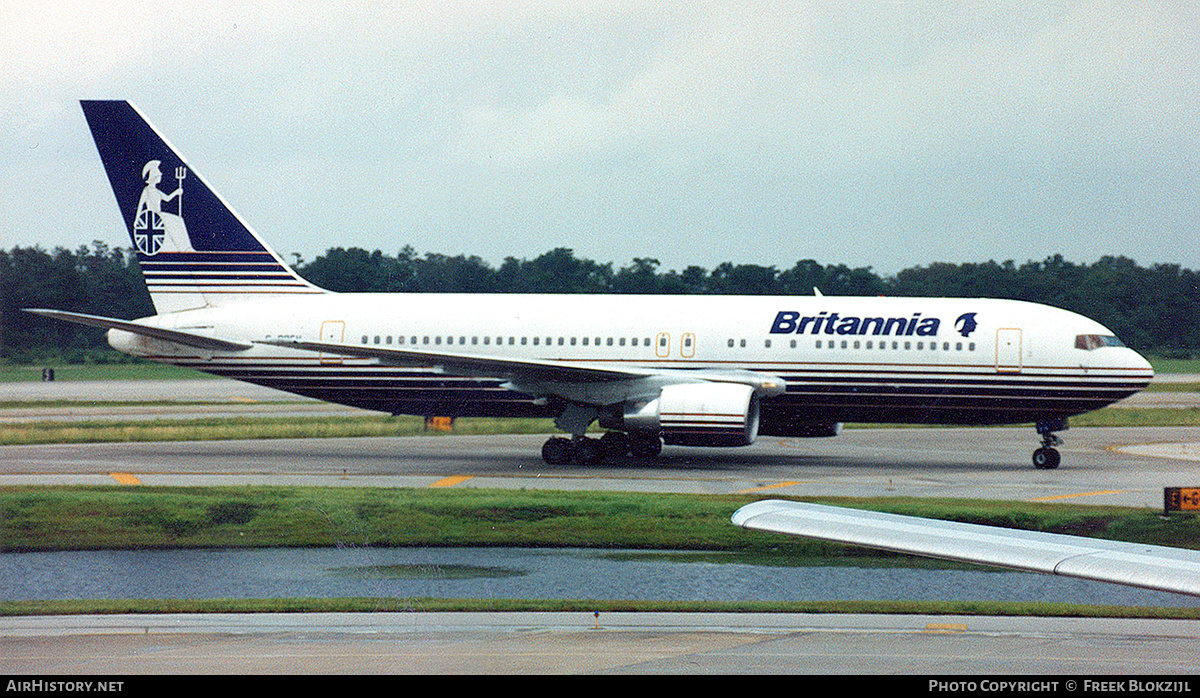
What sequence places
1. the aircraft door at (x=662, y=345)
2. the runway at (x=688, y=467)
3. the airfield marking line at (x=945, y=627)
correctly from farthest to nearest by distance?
the aircraft door at (x=662, y=345) → the runway at (x=688, y=467) → the airfield marking line at (x=945, y=627)

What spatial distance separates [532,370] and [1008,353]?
11577mm

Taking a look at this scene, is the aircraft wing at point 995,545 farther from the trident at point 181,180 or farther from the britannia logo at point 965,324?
the trident at point 181,180

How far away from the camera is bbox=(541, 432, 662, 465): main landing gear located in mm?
30484

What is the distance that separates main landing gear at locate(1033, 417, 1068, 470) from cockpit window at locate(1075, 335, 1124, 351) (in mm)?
1980

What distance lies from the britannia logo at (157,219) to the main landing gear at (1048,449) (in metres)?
23.6

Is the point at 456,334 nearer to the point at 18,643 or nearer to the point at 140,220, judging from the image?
the point at 140,220

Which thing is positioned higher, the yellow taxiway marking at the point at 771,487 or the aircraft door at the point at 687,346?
the aircraft door at the point at 687,346

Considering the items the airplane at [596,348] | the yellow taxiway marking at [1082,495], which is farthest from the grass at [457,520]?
the airplane at [596,348]

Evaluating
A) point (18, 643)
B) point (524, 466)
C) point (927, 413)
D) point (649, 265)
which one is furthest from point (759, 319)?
point (649, 265)

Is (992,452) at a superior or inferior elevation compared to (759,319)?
inferior

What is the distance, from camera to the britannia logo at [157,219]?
112 feet

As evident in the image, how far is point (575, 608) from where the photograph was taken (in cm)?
1426

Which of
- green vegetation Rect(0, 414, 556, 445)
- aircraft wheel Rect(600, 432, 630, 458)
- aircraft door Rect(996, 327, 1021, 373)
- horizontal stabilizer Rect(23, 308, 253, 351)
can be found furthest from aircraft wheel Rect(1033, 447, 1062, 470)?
horizontal stabilizer Rect(23, 308, 253, 351)

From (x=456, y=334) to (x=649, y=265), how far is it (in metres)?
40.7
